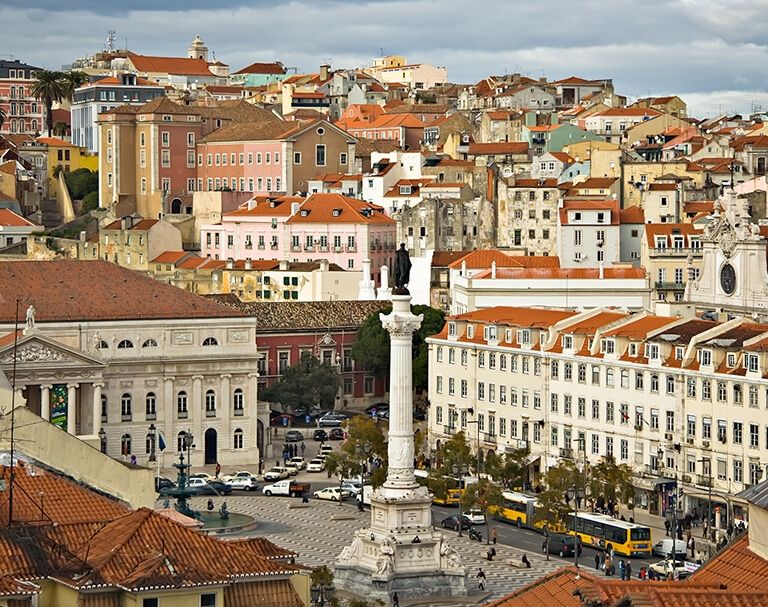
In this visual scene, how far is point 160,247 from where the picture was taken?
157500 millimetres

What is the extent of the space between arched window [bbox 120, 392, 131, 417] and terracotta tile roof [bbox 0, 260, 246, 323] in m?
3.29

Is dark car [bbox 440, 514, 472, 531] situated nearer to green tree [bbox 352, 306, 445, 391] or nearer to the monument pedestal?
the monument pedestal

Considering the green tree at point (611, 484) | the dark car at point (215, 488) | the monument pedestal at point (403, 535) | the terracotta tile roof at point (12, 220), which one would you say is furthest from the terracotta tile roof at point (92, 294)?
the terracotta tile roof at point (12, 220)

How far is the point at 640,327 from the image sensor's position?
9288 cm

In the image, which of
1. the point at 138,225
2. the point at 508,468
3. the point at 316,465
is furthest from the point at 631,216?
the point at 508,468

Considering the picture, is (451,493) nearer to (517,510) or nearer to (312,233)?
(517,510)

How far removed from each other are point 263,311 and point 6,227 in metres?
50.2

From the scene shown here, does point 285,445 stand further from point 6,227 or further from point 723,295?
point 6,227

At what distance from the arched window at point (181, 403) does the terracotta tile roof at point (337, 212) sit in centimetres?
4613

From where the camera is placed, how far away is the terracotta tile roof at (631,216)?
5541 inches

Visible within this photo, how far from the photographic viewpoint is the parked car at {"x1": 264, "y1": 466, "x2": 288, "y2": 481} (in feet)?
316

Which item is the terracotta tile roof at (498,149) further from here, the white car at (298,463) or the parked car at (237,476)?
the parked car at (237,476)

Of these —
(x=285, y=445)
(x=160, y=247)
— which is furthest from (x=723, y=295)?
(x=160, y=247)

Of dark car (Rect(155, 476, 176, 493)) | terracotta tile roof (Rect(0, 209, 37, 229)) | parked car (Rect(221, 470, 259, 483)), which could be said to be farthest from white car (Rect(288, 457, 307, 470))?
terracotta tile roof (Rect(0, 209, 37, 229))
